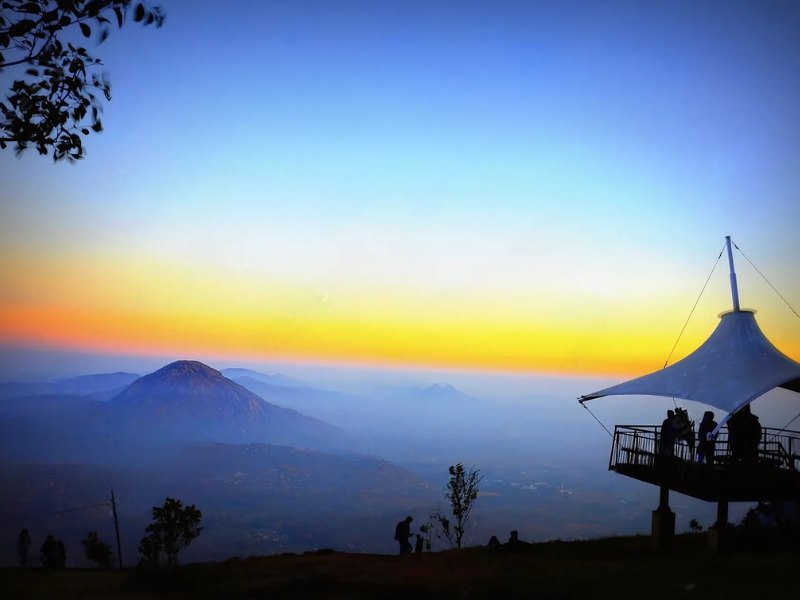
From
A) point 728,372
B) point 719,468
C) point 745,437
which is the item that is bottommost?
point 719,468

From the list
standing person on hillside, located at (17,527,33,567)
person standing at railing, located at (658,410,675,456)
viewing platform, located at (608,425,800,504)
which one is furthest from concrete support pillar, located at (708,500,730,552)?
standing person on hillside, located at (17,527,33,567)

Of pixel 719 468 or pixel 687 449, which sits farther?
pixel 687 449

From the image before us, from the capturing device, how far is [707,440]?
16719 mm

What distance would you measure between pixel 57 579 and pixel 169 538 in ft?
36.2

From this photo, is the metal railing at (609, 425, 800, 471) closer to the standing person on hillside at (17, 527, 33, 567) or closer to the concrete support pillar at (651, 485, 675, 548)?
the concrete support pillar at (651, 485, 675, 548)

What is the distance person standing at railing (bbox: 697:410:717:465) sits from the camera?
16734mm

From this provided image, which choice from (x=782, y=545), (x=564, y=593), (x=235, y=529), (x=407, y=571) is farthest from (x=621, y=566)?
(x=235, y=529)

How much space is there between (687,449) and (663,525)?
3.35 m

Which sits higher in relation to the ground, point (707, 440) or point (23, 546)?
point (707, 440)

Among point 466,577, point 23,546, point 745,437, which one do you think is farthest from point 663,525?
point 23,546

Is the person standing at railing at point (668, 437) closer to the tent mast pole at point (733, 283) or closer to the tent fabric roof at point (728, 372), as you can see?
the tent fabric roof at point (728, 372)

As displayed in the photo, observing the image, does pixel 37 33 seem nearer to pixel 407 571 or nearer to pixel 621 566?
pixel 407 571

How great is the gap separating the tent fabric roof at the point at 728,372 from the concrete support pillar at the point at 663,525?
3712mm

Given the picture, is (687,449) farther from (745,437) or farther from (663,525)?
(663,525)
